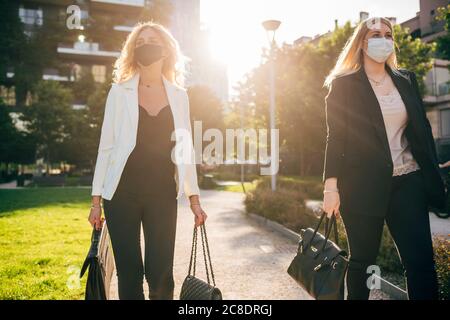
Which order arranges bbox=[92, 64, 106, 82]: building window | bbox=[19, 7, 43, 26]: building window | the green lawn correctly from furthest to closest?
bbox=[92, 64, 106, 82]: building window
bbox=[19, 7, 43, 26]: building window
the green lawn

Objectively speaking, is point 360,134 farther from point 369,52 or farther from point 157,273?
point 157,273

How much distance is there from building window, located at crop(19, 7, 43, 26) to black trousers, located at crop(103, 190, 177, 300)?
142ft

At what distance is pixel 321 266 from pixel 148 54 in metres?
1.79

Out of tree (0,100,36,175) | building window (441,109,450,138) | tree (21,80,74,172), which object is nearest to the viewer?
tree (21,80,74,172)

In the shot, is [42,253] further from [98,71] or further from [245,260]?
[98,71]

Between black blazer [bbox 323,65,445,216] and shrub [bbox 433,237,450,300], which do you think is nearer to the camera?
black blazer [bbox 323,65,445,216]

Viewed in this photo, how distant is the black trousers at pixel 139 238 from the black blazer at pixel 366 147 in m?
1.07

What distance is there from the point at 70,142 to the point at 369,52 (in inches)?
1138

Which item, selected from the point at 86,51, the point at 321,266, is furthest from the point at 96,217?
the point at 86,51

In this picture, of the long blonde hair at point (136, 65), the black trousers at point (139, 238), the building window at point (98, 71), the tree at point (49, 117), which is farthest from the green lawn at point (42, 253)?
the building window at point (98, 71)

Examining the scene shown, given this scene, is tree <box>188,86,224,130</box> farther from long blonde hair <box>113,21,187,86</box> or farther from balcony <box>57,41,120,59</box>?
long blonde hair <box>113,21,187,86</box>

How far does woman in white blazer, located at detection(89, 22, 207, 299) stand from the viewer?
2.58m

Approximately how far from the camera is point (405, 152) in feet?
8.82

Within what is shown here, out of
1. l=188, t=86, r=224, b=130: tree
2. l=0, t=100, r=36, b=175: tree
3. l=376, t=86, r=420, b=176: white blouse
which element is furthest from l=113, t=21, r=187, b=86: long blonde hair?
l=188, t=86, r=224, b=130: tree
